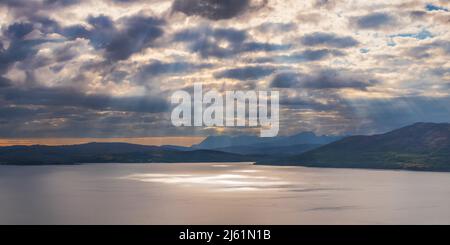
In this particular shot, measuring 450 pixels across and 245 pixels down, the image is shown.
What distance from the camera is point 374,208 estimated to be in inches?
5300

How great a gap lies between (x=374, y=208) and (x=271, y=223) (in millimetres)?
42916

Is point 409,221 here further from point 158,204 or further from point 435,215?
point 158,204

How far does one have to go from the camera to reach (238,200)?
15612 cm
